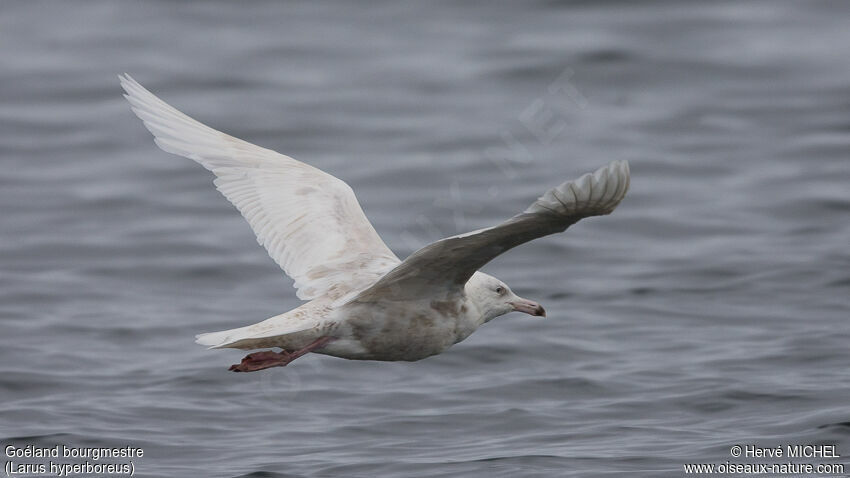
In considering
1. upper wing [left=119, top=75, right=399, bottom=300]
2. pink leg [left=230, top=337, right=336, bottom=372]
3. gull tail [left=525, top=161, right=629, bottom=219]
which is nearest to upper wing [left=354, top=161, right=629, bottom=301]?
gull tail [left=525, top=161, right=629, bottom=219]

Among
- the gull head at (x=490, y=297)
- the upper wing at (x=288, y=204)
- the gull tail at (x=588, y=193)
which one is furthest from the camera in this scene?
the upper wing at (x=288, y=204)

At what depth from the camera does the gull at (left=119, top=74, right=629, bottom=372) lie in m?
7.08

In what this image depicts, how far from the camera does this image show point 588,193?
6.78 m

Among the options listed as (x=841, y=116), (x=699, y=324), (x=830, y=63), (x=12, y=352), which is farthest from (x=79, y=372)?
(x=830, y=63)

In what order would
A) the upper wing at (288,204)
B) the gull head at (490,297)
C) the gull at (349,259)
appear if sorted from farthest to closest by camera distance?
the upper wing at (288,204) < the gull head at (490,297) < the gull at (349,259)

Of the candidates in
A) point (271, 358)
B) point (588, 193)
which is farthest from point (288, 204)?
point (588, 193)

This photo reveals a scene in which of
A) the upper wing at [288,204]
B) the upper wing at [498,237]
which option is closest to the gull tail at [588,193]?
the upper wing at [498,237]

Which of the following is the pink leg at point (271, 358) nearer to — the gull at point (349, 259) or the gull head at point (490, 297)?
the gull at point (349, 259)

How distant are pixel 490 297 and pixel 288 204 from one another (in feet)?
5.69

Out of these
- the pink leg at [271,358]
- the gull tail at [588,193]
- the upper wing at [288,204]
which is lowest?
the pink leg at [271,358]

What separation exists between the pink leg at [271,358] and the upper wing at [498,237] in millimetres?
354

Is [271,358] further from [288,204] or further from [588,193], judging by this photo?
[588,193]

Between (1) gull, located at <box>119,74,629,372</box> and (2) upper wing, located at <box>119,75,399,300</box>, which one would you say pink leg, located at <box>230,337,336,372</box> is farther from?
(2) upper wing, located at <box>119,75,399,300</box>

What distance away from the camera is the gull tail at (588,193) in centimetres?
667
